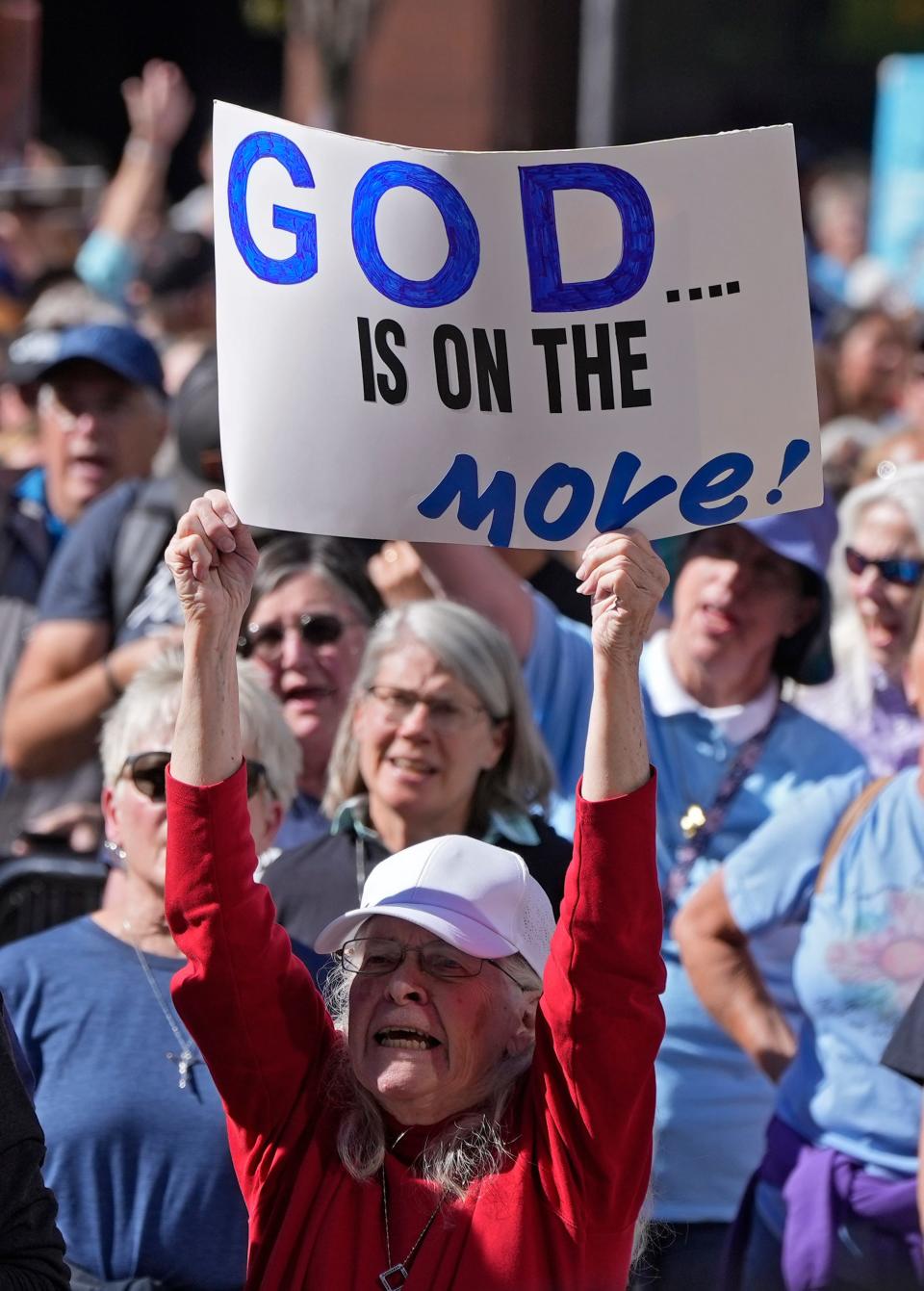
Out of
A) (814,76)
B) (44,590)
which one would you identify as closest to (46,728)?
(44,590)

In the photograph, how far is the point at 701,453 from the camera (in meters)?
2.69

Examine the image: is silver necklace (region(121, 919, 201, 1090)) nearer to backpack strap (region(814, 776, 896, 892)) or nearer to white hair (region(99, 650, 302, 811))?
white hair (region(99, 650, 302, 811))

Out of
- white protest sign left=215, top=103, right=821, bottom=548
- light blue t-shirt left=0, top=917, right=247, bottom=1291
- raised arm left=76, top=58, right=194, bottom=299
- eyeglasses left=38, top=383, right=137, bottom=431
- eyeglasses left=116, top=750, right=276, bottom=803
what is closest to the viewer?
white protest sign left=215, top=103, right=821, bottom=548

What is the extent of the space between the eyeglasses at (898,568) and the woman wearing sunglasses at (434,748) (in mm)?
1081

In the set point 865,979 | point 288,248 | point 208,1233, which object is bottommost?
point 208,1233

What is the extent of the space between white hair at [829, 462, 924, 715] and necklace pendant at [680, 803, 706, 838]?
0.70 metres

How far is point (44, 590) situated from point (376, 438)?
2.25 metres

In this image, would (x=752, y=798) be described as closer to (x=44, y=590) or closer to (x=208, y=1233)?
(x=208, y=1233)

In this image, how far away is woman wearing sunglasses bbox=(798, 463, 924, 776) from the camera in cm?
446

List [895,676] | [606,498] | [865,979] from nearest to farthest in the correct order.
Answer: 1. [606,498]
2. [865,979]
3. [895,676]

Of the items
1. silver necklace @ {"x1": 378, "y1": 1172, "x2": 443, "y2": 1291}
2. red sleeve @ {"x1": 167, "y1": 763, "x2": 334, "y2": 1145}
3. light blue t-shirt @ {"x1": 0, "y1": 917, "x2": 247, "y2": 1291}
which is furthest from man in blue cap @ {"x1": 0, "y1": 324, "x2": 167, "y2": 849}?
silver necklace @ {"x1": 378, "y1": 1172, "x2": 443, "y2": 1291}

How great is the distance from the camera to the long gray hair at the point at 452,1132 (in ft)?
8.09

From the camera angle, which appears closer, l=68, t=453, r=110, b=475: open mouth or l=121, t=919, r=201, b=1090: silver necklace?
l=121, t=919, r=201, b=1090: silver necklace

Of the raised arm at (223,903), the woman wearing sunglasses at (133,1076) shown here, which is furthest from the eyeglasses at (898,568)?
the raised arm at (223,903)
